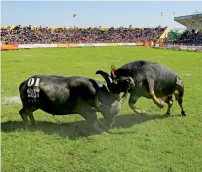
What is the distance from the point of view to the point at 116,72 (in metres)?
8.96

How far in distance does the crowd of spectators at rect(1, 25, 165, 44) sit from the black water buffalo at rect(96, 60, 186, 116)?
63.2 meters

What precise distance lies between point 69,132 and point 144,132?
203 centimetres

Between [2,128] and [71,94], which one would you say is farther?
[2,128]

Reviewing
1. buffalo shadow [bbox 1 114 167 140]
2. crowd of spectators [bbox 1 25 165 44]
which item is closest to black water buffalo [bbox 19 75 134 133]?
buffalo shadow [bbox 1 114 167 140]

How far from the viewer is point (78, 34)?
87.2 meters

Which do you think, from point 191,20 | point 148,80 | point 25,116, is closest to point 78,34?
point 191,20

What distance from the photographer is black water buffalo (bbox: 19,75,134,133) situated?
8.34 m

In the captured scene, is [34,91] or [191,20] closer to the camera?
[34,91]

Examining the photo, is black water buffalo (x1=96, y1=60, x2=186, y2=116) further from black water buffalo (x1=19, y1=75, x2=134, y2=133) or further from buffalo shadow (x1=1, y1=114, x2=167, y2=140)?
buffalo shadow (x1=1, y1=114, x2=167, y2=140)

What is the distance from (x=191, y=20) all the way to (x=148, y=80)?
9181cm

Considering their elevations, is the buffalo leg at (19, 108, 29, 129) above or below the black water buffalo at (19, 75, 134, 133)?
below

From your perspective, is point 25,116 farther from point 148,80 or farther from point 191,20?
point 191,20

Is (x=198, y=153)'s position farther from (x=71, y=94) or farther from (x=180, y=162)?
(x=71, y=94)

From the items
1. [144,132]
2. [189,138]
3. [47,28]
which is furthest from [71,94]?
[47,28]
